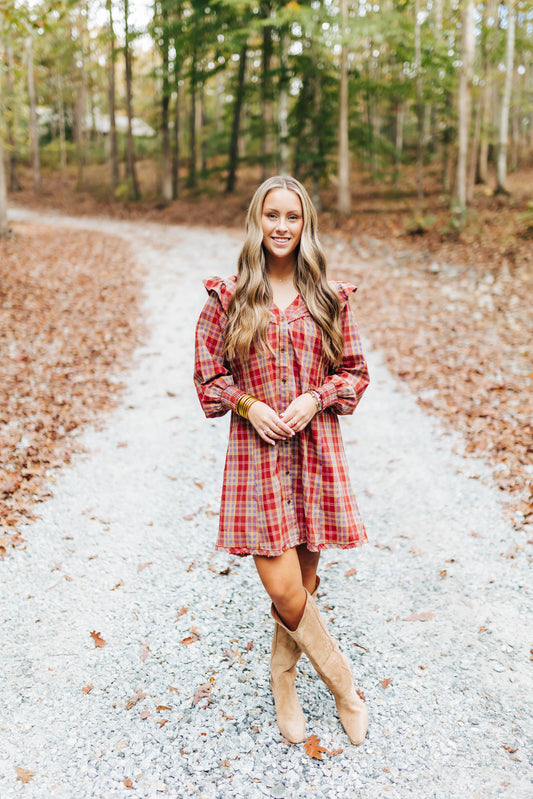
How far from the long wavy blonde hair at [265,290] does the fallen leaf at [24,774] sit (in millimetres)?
2217

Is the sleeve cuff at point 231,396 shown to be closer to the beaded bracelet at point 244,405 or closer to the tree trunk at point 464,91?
the beaded bracelet at point 244,405

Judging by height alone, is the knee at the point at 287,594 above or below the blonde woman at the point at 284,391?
below

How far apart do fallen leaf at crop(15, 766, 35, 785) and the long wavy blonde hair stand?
7.27 feet

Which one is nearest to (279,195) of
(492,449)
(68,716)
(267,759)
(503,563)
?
(267,759)

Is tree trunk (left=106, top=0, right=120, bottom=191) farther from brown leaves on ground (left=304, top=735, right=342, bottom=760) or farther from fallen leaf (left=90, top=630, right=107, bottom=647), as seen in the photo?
brown leaves on ground (left=304, top=735, right=342, bottom=760)

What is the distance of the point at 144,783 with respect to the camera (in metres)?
2.70

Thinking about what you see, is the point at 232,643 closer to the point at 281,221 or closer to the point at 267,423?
the point at 267,423

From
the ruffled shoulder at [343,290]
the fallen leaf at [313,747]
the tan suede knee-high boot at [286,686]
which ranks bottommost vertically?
the fallen leaf at [313,747]

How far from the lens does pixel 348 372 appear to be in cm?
280

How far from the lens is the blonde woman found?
2.62m

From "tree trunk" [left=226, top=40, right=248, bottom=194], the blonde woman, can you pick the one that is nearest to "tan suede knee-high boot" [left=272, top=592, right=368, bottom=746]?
the blonde woman

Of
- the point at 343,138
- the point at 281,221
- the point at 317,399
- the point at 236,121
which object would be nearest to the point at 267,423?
the point at 317,399

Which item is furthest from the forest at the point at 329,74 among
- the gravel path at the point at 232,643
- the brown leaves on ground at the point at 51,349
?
the gravel path at the point at 232,643

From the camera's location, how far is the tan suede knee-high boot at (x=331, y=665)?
2.72 m
